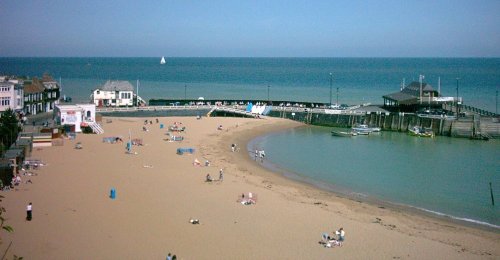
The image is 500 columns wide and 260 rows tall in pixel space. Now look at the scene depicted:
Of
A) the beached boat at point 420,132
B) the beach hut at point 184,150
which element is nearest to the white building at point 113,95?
the beach hut at point 184,150

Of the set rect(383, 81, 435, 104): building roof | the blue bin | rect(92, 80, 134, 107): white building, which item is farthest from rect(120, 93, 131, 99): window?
the blue bin

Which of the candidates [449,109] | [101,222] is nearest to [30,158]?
[101,222]

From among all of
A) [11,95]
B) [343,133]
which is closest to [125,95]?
[11,95]

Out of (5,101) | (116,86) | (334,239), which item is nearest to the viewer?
(334,239)

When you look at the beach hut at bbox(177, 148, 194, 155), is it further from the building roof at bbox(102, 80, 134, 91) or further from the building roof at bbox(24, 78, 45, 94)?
the building roof at bbox(102, 80, 134, 91)

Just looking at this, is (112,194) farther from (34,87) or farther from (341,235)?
(34,87)
